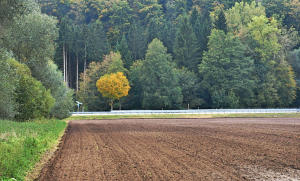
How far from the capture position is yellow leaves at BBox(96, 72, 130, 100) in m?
71.2

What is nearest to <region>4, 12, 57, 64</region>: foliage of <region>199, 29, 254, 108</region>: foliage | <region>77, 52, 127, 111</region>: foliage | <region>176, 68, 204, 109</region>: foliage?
<region>77, 52, 127, 111</region>: foliage

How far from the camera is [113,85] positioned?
7150 centimetres

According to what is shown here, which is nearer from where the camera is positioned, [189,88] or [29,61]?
[29,61]

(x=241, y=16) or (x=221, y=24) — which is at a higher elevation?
(x=241, y=16)

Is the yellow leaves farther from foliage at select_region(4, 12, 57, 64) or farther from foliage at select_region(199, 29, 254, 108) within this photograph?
foliage at select_region(4, 12, 57, 64)

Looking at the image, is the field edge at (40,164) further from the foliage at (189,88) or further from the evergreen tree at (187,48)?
the evergreen tree at (187,48)

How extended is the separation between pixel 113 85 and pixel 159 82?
31.7 feet

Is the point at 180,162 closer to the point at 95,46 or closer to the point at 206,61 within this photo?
the point at 206,61

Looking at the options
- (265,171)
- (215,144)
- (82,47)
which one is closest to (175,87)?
(82,47)

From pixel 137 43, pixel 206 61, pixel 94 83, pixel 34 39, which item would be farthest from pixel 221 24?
pixel 34 39

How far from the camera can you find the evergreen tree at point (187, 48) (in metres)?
81.6

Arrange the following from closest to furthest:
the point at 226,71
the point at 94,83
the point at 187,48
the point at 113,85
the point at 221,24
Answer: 1. the point at 113,85
2. the point at 226,71
3. the point at 94,83
4. the point at 221,24
5. the point at 187,48

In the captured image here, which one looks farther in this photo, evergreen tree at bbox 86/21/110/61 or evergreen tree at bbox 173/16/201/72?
evergreen tree at bbox 86/21/110/61

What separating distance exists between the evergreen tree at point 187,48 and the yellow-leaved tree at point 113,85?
16.1 metres
